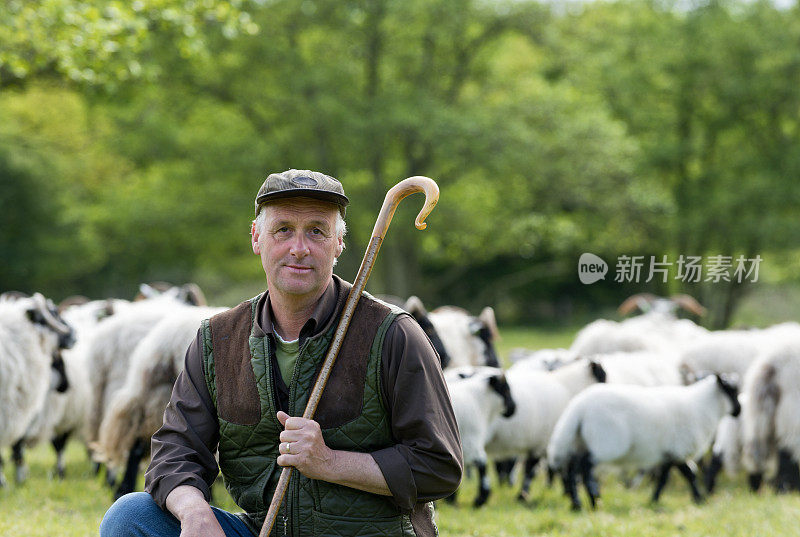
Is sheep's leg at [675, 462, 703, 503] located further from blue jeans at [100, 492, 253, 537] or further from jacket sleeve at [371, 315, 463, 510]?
blue jeans at [100, 492, 253, 537]

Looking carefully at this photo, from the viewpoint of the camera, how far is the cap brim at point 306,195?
322cm

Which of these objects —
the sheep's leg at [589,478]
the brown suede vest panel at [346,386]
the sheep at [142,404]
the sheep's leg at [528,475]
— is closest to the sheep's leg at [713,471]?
the sheep's leg at [528,475]

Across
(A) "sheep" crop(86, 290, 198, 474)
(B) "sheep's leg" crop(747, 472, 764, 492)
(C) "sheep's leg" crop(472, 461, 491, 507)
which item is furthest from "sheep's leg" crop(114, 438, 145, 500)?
(B) "sheep's leg" crop(747, 472, 764, 492)

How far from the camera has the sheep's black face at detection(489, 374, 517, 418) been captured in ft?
25.0

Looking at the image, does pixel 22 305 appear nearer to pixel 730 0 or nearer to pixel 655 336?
pixel 655 336

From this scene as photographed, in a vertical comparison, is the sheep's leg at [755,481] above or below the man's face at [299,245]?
below

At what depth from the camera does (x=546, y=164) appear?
2425 cm

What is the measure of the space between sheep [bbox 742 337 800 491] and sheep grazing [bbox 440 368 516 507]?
2455 millimetres

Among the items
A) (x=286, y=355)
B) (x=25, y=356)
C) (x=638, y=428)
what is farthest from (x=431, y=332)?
(x=286, y=355)

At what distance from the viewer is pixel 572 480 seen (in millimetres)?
7285

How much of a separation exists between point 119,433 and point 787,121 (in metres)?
30.6

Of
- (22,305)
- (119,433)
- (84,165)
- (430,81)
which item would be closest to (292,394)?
(119,433)

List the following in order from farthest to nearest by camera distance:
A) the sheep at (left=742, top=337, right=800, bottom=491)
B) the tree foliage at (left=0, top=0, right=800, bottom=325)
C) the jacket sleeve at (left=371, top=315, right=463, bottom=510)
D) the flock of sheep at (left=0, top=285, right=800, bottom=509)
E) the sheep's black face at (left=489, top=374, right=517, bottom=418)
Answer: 1. the tree foliage at (left=0, top=0, right=800, bottom=325)
2. the sheep at (left=742, top=337, right=800, bottom=491)
3. the sheep's black face at (left=489, top=374, right=517, bottom=418)
4. the flock of sheep at (left=0, top=285, right=800, bottom=509)
5. the jacket sleeve at (left=371, top=315, right=463, bottom=510)

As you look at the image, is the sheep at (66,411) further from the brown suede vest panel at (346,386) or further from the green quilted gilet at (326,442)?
the brown suede vest panel at (346,386)
